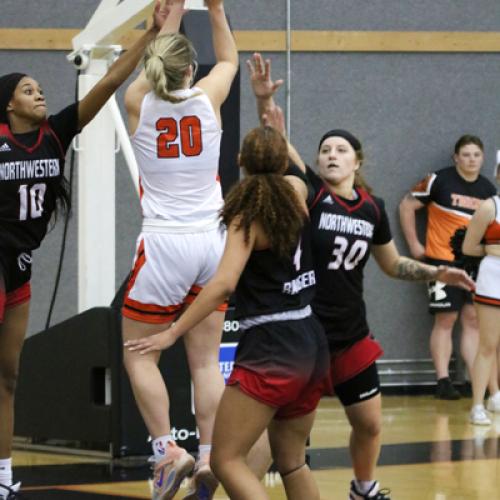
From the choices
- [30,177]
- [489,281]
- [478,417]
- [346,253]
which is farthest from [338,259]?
[478,417]

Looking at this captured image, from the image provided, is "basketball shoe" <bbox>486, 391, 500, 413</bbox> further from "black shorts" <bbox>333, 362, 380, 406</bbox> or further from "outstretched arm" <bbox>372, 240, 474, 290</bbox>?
"black shorts" <bbox>333, 362, 380, 406</bbox>

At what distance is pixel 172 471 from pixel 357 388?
877mm

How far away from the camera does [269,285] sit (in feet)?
16.2

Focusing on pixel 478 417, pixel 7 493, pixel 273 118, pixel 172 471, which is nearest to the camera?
pixel 273 118

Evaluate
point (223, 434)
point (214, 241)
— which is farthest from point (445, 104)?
point (223, 434)

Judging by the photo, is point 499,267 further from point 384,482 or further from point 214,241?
point 214,241

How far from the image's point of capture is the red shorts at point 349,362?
5.69 metres

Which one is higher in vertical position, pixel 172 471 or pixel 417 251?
pixel 417 251

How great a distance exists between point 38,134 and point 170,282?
0.91 m

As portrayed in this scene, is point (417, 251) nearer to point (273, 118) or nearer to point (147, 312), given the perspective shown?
point (147, 312)

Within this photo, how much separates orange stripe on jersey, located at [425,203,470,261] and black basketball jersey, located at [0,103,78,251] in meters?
6.10

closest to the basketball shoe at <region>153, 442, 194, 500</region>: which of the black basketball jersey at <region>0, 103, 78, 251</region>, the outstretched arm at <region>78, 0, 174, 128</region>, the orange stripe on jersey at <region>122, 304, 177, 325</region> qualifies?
the orange stripe on jersey at <region>122, 304, 177, 325</region>

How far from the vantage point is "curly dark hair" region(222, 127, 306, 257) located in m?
4.87

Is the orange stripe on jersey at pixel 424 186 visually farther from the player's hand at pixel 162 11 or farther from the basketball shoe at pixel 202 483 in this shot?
the basketball shoe at pixel 202 483
